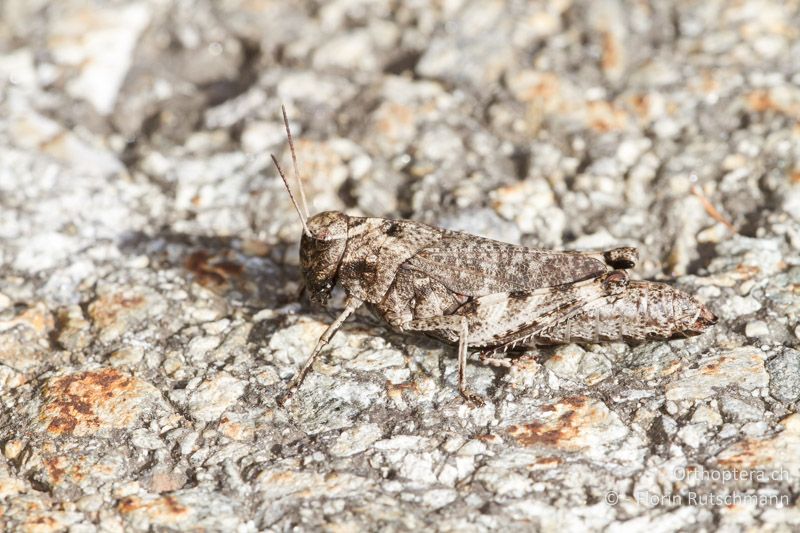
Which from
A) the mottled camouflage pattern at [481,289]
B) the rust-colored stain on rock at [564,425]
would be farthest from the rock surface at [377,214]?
the mottled camouflage pattern at [481,289]

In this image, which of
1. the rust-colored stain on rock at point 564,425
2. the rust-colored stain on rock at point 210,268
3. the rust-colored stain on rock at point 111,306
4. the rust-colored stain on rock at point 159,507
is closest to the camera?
the rust-colored stain on rock at point 159,507

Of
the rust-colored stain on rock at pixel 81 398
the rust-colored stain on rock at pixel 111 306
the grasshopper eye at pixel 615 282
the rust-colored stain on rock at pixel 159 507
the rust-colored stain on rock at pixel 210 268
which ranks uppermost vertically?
the grasshopper eye at pixel 615 282

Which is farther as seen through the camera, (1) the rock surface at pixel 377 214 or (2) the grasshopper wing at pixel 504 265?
(2) the grasshopper wing at pixel 504 265

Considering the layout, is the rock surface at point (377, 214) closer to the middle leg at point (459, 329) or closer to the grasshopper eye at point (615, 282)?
the middle leg at point (459, 329)

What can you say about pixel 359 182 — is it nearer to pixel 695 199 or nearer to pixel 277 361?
pixel 277 361

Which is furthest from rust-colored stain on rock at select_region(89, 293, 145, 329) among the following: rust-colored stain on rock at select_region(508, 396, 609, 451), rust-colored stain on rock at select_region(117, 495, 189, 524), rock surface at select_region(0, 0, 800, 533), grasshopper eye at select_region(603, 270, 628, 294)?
grasshopper eye at select_region(603, 270, 628, 294)

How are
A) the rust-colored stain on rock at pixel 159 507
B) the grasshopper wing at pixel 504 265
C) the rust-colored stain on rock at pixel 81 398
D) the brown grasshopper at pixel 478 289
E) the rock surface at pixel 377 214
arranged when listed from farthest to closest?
the grasshopper wing at pixel 504 265 → the brown grasshopper at pixel 478 289 → the rust-colored stain on rock at pixel 81 398 → the rock surface at pixel 377 214 → the rust-colored stain on rock at pixel 159 507

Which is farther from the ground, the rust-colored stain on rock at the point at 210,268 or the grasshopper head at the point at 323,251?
the grasshopper head at the point at 323,251

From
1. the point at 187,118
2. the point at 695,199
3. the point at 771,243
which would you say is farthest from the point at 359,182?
the point at 771,243
